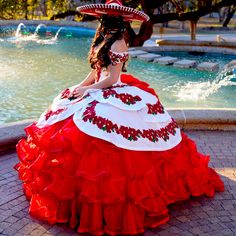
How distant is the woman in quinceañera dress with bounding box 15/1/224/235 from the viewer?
353cm

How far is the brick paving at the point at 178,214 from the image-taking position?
3621 millimetres

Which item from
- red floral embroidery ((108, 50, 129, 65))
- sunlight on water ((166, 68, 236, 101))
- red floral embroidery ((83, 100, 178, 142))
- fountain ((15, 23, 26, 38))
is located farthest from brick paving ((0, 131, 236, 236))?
fountain ((15, 23, 26, 38))

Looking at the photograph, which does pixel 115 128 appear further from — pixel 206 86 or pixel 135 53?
pixel 135 53

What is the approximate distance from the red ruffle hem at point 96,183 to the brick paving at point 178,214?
3.7 inches

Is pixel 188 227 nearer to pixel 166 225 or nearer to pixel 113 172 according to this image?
pixel 166 225

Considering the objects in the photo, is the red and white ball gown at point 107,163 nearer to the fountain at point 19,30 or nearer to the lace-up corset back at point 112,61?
the lace-up corset back at point 112,61

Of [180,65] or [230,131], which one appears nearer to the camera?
[230,131]

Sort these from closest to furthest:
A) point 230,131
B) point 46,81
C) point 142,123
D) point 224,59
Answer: point 142,123 → point 230,131 → point 46,81 → point 224,59

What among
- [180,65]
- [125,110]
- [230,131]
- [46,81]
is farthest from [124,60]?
[180,65]

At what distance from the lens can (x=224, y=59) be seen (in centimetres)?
1479

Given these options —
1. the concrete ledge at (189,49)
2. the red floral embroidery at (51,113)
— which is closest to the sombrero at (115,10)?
the red floral embroidery at (51,113)

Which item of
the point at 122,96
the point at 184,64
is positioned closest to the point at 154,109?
the point at 122,96

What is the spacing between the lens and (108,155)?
3.56 metres

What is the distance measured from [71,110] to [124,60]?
25.4 inches
